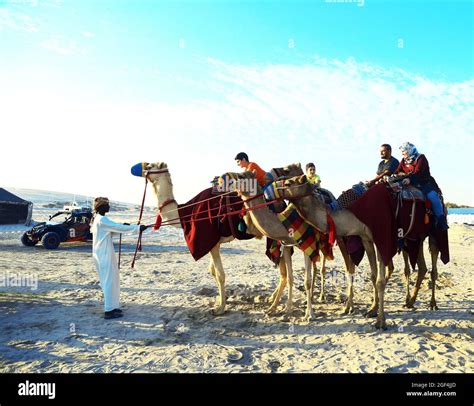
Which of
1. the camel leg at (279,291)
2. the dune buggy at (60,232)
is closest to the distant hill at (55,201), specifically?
the dune buggy at (60,232)

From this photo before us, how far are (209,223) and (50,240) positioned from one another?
1209 cm

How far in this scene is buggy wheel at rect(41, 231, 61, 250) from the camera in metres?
15.8

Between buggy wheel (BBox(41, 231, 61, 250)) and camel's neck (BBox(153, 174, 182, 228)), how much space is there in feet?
37.1

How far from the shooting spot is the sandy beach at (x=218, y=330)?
4613mm

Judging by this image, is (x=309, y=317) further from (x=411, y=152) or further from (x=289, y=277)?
(x=411, y=152)

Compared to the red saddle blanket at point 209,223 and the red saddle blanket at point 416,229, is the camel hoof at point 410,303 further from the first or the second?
the red saddle blanket at point 209,223

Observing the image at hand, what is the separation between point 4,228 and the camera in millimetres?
21281

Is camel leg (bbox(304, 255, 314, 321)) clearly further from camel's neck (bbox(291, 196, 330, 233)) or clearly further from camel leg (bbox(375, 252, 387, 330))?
camel leg (bbox(375, 252, 387, 330))

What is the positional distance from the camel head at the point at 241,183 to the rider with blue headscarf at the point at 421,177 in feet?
8.92
